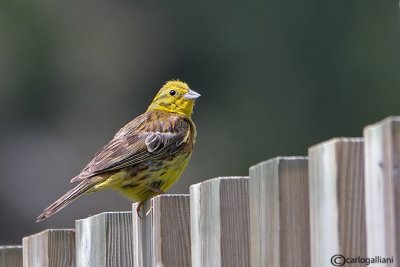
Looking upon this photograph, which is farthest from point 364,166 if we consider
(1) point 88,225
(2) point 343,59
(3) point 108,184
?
(2) point 343,59

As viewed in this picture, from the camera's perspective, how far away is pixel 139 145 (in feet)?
20.7

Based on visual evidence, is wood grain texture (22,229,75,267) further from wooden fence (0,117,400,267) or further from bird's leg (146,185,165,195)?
bird's leg (146,185,165,195)

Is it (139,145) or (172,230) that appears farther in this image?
(139,145)

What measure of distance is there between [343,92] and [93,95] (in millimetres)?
4080

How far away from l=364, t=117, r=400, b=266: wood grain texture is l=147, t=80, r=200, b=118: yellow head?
13.8ft

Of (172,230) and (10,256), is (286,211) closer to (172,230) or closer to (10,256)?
(172,230)

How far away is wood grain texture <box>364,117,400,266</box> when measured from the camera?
Answer: 273cm

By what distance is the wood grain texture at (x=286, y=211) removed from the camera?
119 inches

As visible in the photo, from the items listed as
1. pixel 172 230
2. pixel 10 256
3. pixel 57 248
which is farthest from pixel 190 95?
pixel 172 230

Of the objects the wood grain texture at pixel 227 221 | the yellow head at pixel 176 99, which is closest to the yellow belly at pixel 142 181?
the yellow head at pixel 176 99

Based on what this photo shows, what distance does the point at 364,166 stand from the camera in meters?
2.84

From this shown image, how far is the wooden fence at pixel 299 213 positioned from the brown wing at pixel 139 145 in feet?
7.33

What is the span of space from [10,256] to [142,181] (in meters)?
1.17
